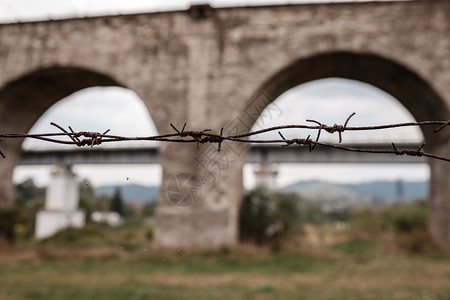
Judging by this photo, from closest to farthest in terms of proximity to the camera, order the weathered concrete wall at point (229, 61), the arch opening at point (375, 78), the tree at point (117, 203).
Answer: the tree at point (117, 203)
the weathered concrete wall at point (229, 61)
the arch opening at point (375, 78)

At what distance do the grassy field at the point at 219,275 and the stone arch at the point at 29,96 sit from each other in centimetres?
233

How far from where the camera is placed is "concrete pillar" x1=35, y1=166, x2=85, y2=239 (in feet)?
72.7

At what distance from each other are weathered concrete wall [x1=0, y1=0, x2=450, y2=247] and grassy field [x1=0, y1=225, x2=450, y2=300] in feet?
3.04

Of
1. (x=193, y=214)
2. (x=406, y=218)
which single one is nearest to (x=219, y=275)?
(x=193, y=214)

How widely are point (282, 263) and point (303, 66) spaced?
4.57 m

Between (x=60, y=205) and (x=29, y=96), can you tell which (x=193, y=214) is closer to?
(x=29, y=96)

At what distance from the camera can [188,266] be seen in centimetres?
743

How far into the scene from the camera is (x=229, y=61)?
8.99m

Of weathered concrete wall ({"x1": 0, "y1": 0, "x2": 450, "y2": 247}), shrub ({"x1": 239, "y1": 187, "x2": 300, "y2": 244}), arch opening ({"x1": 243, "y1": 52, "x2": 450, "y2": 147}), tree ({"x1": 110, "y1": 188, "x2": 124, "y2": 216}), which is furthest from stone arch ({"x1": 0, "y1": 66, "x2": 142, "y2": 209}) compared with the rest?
tree ({"x1": 110, "y1": 188, "x2": 124, "y2": 216})

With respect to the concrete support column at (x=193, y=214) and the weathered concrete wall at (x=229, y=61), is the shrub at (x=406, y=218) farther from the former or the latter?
the concrete support column at (x=193, y=214)

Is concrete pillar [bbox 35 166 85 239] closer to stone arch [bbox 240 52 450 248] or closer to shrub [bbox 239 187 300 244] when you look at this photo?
shrub [bbox 239 187 300 244]

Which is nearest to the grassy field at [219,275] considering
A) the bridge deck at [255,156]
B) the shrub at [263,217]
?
the shrub at [263,217]

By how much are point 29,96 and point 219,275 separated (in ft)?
24.5

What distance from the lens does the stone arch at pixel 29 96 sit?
9.73 metres
